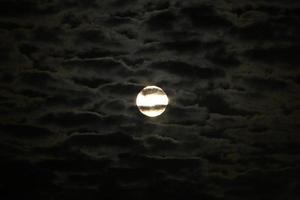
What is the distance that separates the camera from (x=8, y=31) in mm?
3412

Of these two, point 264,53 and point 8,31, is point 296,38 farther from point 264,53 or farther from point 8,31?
point 8,31

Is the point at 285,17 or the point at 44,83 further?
the point at 44,83

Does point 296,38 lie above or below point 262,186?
above

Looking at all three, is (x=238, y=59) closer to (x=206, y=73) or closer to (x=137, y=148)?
(x=206, y=73)

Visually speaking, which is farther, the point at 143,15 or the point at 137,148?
the point at 137,148

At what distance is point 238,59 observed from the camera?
131 inches

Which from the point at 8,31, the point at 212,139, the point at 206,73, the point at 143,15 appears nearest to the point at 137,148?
the point at 212,139

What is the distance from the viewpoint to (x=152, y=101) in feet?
10.8

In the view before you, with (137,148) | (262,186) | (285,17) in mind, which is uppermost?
(285,17)

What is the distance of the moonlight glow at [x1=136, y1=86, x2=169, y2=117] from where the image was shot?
3283mm

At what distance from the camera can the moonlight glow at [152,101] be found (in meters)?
3.28

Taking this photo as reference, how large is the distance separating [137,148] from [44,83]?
1.02 m

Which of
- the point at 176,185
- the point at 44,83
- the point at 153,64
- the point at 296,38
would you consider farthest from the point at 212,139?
the point at 44,83

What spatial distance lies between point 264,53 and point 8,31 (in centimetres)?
221
